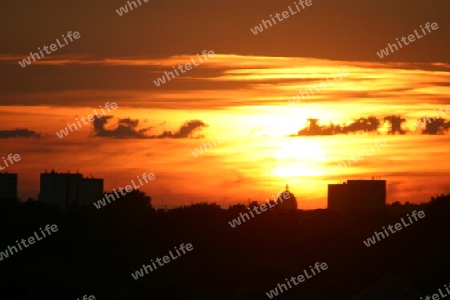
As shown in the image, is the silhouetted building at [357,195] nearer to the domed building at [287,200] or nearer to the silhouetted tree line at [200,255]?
the domed building at [287,200]

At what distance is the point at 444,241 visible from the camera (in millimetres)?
65188

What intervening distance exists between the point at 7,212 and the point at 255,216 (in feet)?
83.4

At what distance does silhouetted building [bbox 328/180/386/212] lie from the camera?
140250mm

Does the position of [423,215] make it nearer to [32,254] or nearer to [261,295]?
[261,295]

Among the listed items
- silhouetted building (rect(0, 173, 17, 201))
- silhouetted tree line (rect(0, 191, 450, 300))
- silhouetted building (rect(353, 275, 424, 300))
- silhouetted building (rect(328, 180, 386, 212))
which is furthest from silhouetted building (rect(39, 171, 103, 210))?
silhouetted building (rect(353, 275, 424, 300))

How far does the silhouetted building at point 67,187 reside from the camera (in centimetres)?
12688

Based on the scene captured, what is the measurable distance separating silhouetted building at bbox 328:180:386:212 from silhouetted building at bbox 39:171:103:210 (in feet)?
99.2

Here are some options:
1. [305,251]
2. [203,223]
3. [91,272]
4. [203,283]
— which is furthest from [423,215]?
[91,272]

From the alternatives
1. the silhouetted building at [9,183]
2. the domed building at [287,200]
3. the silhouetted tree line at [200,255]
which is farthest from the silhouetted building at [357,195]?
the silhouetted tree line at [200,255]

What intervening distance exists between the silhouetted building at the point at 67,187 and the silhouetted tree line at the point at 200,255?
45.2 metres

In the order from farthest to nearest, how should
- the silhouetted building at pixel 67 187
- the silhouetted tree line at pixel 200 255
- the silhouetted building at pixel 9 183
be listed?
the silhouetted building at pixel 67 187 < the silhouetted building at pixel 9 183 < the silhouetted tree line at pixel 200 255

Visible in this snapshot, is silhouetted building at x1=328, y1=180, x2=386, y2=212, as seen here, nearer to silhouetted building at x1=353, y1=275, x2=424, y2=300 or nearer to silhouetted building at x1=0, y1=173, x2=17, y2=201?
silhouetted building at x1=0, y1=173, x2=17, y2=201

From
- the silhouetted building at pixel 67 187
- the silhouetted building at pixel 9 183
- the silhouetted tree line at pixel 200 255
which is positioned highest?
the silhouetted building at pixel 9 183

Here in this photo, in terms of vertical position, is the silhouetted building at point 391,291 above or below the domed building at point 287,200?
below
